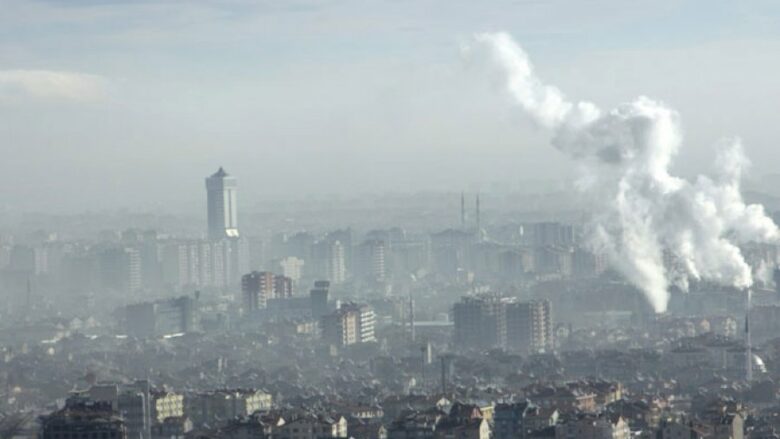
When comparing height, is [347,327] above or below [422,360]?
above

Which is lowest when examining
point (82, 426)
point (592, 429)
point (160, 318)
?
point (592, 429)

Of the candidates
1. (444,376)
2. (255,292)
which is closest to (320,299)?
(255,292)

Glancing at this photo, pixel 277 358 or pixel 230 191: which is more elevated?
pixel 230 191

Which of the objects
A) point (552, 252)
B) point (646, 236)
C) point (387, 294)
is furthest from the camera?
point (552, 252)

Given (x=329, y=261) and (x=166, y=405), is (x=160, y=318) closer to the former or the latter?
(x=329, y=261)

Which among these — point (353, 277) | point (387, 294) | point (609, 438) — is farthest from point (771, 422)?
point (353, 277)

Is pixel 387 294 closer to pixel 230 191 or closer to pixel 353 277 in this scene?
pixel 353 277

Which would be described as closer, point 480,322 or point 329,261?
point 480,322

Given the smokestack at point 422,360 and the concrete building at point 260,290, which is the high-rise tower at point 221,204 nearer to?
the concrete building at point 260,290

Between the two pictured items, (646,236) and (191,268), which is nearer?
(646,236)
